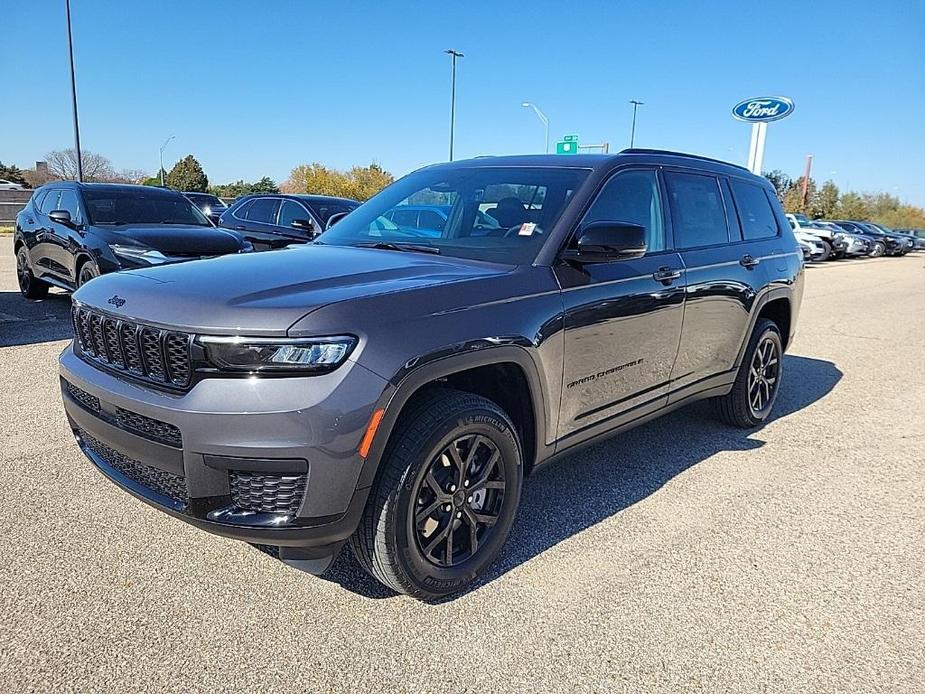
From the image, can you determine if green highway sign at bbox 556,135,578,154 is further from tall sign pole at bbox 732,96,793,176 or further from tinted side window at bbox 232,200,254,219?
tinted side window at bbox 232,200,254,219

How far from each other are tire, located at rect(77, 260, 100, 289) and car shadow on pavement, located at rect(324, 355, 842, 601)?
19.3 ft

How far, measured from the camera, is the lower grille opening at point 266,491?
2.32 m

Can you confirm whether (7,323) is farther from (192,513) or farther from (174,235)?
(192,513)

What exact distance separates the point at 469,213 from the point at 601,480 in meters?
1.72

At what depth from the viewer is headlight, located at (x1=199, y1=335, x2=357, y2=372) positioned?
2.30 m

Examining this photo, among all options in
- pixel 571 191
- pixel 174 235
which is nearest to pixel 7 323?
pixel 174 235

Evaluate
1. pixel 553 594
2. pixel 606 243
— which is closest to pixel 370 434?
pixel 553 594

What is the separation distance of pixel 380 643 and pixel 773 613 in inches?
61.9

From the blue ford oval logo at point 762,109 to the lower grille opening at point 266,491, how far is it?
2562 centimetres

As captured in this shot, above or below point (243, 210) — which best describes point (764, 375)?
below

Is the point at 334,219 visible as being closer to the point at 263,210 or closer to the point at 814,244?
the point at 263,210

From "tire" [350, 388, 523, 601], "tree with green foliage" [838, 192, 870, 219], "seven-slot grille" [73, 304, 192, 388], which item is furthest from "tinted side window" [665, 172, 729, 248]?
"tree with green foliage" [838, 192, 870, 219]

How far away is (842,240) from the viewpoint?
28.0m

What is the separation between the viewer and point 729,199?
467 cm
